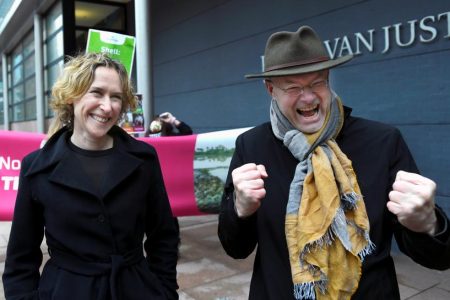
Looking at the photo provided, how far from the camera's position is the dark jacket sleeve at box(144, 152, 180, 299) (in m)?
2.10

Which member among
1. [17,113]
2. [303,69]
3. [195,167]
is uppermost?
[17,113]

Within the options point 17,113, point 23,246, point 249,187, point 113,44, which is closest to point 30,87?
point 17,113

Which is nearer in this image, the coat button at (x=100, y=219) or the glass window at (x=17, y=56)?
the coat button at (x=100, y=219)

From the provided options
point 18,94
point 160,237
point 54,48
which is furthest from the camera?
point 18,94

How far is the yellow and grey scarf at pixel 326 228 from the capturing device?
1.53 meters

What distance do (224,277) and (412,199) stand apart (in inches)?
140

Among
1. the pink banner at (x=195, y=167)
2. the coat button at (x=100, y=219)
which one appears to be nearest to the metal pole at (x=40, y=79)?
the pink banner at (x=195, y=167)

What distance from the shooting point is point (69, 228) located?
1.88 metres

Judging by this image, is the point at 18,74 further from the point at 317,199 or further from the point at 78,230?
the point at 317,199

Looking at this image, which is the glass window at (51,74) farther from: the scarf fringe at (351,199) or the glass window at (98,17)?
the scarf fringe at (351,199)

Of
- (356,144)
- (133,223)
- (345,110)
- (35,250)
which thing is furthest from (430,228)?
(35,250)

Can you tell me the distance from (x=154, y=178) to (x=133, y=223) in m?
0.24

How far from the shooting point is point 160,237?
2.15 m

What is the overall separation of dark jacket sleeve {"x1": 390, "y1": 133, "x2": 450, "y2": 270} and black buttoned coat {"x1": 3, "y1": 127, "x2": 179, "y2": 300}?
1059mm
